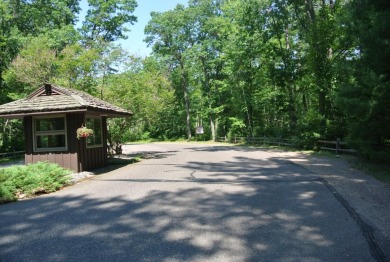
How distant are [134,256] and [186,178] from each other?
6.81 m

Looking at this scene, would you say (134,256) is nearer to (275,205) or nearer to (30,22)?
(275,205)

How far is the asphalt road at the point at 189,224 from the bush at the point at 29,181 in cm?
61

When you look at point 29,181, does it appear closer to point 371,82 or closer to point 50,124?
point 50,124

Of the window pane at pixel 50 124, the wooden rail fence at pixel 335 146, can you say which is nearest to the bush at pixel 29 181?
the window pane at pixel 50 124

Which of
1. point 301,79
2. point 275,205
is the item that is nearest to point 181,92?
point 301,79

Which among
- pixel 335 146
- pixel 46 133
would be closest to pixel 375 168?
pixel 335 146

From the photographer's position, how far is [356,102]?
12375mm

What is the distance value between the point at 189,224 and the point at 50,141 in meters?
9.99

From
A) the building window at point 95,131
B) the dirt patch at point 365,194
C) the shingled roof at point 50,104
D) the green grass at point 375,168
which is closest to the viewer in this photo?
the dirt patch at point 365,194

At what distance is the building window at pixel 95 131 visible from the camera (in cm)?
1453

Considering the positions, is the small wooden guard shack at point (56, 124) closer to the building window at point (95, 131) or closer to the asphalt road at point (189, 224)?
the building window at point (95, 131)

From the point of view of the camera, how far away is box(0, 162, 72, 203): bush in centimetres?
885

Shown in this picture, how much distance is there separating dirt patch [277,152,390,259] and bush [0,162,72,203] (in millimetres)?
8138

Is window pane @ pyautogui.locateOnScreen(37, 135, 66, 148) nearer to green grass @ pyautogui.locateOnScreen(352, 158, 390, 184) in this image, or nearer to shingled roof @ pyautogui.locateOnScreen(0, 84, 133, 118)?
shingled roof @ pyautogui.locateOnScreen(0, 84, 133, 118)
